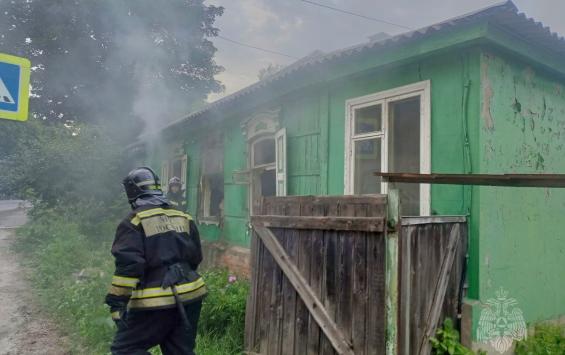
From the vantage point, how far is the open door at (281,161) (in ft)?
20.4

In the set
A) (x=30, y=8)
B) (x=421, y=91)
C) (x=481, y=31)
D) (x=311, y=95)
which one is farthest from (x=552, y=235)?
(x=30, y=8)

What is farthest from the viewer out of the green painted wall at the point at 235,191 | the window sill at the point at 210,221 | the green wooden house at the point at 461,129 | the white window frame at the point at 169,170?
the white window frame at the point at 169,170

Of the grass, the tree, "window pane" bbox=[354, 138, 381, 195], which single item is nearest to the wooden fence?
the grass

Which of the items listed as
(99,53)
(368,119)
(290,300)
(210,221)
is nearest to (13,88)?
(290,300)

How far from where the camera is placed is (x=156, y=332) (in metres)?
3.07

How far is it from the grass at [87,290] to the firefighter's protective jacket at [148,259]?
63.7 inches

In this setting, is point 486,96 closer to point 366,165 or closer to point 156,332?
point 366,165

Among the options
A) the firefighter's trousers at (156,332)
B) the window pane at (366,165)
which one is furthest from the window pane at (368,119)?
the firefighter's trousers at (156,332)

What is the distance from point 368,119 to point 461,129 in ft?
4.36

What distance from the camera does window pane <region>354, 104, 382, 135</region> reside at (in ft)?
16.4

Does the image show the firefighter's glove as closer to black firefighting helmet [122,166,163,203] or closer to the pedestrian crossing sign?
black firefighting helmet [122,166,163,203]

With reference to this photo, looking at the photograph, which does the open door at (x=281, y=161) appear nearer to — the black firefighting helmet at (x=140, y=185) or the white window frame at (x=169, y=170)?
the black firefighting helmet at (x=140, y=185)

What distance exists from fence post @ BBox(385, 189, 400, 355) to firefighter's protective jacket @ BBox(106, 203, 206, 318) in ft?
4.85

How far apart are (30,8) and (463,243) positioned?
75.3ft
